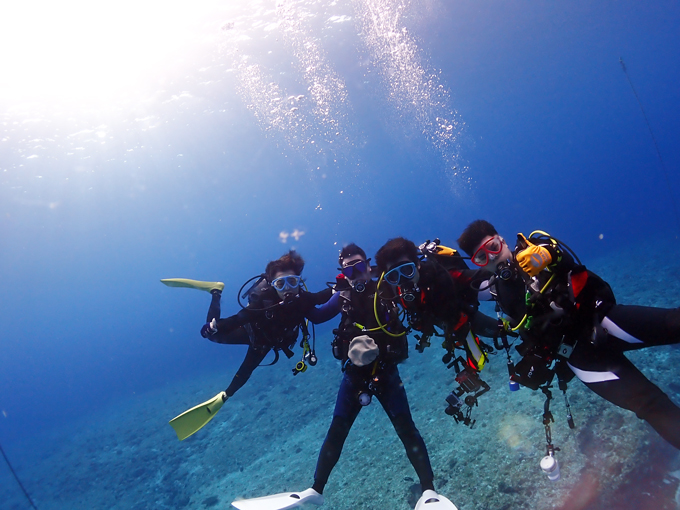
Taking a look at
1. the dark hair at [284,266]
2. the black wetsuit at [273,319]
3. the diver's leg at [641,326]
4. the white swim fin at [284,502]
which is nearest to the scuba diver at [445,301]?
the diver's leg at [641,326]

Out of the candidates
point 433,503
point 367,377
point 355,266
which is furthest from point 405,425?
point 355,266

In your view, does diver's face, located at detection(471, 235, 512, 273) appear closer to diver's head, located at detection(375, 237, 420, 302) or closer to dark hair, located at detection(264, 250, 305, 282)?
diver's head, located at detection(375, 237, 420, 302)

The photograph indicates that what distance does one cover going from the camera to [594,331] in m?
3.52

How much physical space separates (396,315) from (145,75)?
2580cm

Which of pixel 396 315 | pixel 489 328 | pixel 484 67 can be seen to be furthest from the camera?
pixel 484 67

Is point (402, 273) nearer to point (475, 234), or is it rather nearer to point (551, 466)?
point (475, 234)

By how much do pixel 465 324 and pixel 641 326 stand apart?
1769mm

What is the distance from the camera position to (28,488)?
18.1 m

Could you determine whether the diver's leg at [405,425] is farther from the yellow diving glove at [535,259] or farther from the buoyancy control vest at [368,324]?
the yellow diving glove at [535,259]

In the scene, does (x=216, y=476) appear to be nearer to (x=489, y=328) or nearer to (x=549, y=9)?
(x=489, y=328)

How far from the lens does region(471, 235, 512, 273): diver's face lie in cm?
407

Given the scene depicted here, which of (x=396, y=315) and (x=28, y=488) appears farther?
(x=28, y=488)

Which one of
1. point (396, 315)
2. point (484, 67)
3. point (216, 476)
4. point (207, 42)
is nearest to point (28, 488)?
point (216, 476)

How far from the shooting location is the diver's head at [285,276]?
18.8ft
